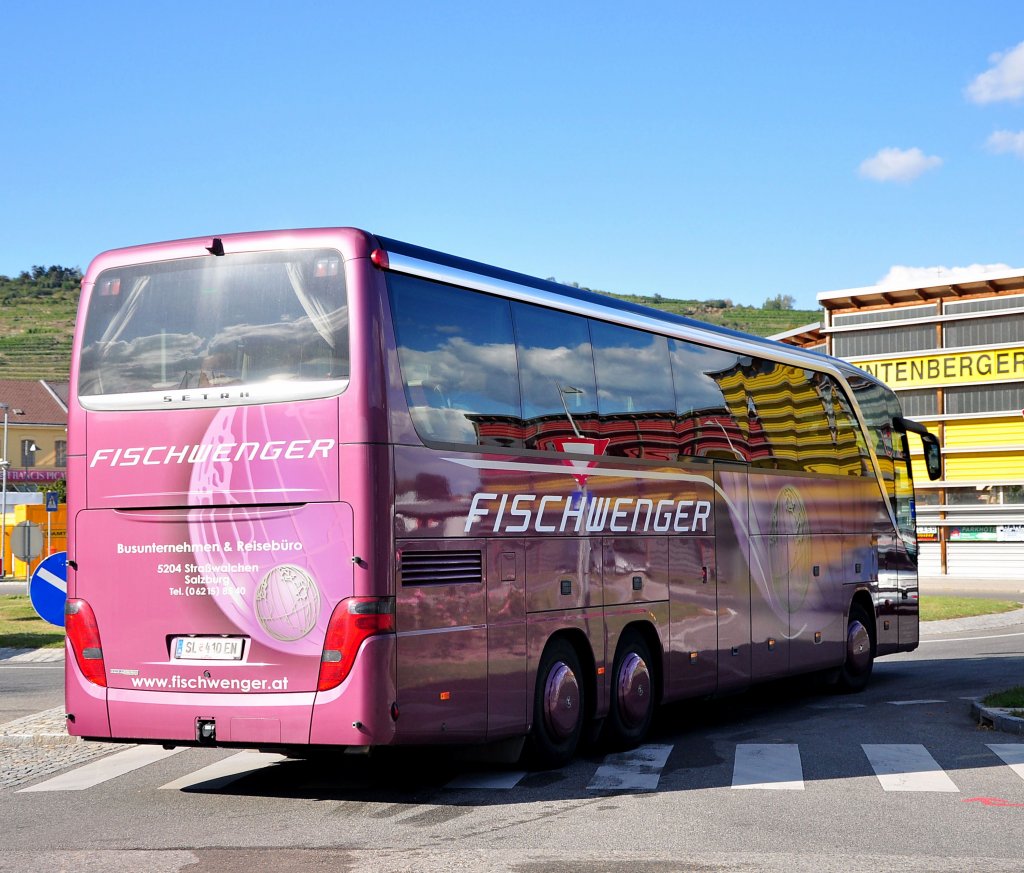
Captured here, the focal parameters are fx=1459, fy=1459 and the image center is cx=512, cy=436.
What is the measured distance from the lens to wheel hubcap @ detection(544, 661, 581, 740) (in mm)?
10516

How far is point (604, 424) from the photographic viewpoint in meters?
11.5

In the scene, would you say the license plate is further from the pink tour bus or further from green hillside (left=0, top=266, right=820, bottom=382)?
green hillside (left=0, top=266, right=820, bottom=382)

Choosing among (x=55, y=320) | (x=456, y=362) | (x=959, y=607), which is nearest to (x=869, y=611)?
(x=456, y=362)

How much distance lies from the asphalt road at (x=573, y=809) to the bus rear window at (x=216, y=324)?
2713 millimetres

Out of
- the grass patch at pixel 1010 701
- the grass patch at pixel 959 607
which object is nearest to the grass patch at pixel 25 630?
the grass patch at pixel 1010 701

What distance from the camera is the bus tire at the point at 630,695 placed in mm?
11562

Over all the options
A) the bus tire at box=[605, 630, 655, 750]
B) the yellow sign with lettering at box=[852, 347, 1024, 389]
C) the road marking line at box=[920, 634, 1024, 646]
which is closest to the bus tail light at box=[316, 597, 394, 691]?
the bus tire at box=[605, 630, 655, 750]

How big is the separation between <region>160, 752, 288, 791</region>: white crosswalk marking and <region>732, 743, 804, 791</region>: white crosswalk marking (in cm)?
359

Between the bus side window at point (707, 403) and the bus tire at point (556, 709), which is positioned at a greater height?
the bus side window at point (707, 403)

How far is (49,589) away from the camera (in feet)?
44.1

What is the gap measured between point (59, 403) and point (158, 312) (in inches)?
4309

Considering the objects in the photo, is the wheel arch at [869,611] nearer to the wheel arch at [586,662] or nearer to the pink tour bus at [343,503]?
the pink tour bus at [343,503]

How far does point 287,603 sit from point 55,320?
591ft

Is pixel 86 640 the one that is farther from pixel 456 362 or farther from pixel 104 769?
pixel 456 362
